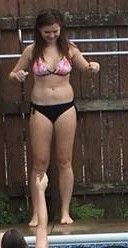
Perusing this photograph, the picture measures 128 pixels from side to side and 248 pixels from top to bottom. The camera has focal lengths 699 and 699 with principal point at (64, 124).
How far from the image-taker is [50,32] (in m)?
5.18

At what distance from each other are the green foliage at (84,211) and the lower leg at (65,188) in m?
0.29

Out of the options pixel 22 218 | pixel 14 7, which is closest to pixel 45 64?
pixel 14 7

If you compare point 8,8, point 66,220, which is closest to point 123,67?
point 8,8

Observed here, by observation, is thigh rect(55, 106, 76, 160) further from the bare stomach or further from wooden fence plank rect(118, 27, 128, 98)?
wooden fence plank rect(118, 27, 128, 98)

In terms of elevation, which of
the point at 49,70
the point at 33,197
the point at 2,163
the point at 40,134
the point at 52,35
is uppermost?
the point at 52,35

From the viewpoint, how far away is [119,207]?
19.8 feet

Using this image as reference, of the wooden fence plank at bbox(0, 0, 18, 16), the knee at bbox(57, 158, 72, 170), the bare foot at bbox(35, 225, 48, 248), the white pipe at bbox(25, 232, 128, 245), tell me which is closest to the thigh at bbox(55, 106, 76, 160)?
the knee at bbox(57, 158, 72, 170)

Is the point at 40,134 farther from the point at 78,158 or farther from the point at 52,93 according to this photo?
the point at 78,158

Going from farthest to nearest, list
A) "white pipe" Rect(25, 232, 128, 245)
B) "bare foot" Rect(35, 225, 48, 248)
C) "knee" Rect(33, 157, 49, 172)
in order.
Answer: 1. "knee" Rect(33, 157, 49, 172)
2. "white pipe" Rect(25, 232, 128, 245)
3. "bare foot" Rect(35, 225, 48, 248)

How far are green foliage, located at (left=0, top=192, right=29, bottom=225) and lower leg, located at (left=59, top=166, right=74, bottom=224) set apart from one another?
0.47 m

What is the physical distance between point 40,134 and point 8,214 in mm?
912

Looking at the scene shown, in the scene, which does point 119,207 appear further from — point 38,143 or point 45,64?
point 45,64

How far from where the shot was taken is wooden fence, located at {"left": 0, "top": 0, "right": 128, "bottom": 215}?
582cm

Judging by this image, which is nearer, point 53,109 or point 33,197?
point 53,109
